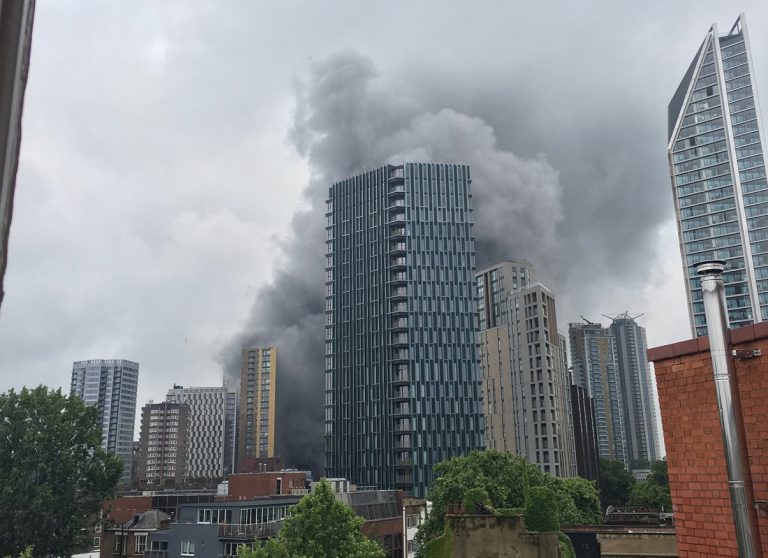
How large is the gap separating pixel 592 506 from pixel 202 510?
4335cm

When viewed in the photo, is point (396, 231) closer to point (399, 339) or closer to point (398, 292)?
point (398, 292)

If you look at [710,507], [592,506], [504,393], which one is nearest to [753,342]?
[710,507]

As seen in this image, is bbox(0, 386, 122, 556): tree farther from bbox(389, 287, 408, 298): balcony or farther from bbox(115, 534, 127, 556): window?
bbox(389, 287, 408, 298): balcony

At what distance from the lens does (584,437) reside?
13288cm

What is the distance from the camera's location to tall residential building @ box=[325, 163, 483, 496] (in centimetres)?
11056

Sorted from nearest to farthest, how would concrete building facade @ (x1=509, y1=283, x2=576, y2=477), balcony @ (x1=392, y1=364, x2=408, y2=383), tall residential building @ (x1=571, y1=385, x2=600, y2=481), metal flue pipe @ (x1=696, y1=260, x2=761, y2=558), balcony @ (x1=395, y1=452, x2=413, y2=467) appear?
metal flue pipe @ (x1=696, y1=260, x2=761, y2=558) → balcony @ (x1=395, y1=452, x2=413, y2=467) → balcony @ (x1=392, y1=364, x2=408, y2=383) → concrete building facade @ (x1=509, y1=283, x2=576, y2=477) → tall residential building @ (x1=571, y1=385, x2=600, y2=481)

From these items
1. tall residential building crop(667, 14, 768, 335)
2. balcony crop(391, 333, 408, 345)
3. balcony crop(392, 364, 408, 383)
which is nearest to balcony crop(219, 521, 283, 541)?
balcony crop(392, 364, 408, 383)

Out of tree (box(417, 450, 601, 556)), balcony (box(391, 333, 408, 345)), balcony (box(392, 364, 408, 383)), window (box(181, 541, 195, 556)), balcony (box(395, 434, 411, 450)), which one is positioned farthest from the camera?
balcony (box(391, 333, 408, 345))

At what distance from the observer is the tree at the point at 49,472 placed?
146 ft

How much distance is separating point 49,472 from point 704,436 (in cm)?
4659

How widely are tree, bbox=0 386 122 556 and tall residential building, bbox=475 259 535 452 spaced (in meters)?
84.0

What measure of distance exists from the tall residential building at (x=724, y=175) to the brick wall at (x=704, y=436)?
11758 cm

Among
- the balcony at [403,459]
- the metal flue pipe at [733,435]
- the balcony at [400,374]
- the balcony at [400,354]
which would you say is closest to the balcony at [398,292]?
the balcony at [400,354]

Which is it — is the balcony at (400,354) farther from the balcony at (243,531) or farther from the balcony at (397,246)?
the balcony at (243,531)
